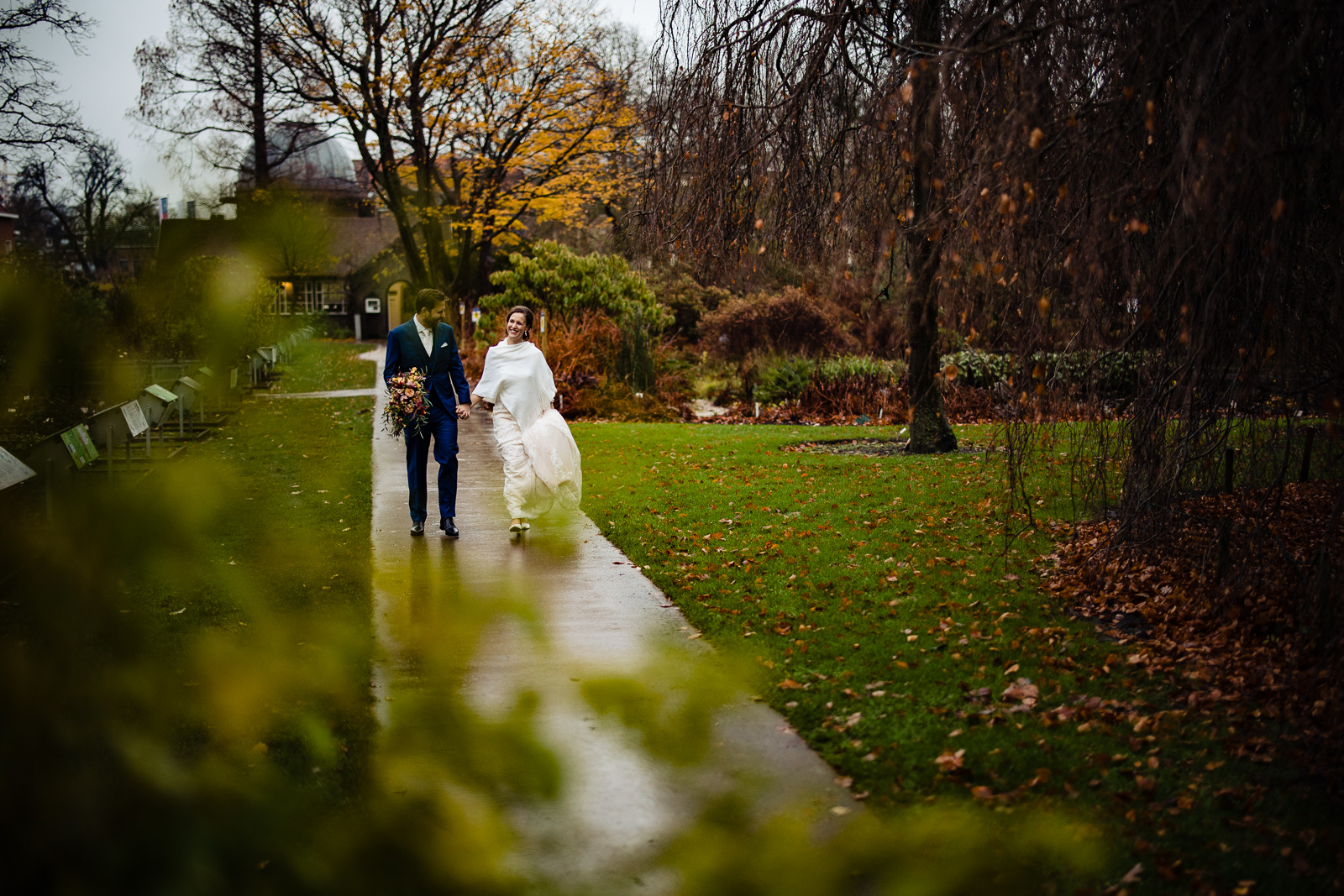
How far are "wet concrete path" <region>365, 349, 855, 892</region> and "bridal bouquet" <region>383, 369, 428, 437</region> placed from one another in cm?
96

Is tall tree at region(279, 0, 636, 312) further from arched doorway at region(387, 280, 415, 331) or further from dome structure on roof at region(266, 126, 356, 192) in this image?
arched doorway at region(387, 280, 415, 331)

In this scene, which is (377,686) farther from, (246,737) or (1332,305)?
(1332,305)

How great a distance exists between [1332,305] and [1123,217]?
102 cm

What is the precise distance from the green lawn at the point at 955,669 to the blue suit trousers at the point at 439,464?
4.70ft

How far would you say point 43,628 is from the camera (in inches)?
250

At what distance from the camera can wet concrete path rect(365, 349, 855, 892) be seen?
4.01 meters

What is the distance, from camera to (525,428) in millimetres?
9172

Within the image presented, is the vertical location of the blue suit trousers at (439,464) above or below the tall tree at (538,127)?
below

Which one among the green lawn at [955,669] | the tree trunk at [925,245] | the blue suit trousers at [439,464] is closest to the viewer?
the green lawn at [955,669]

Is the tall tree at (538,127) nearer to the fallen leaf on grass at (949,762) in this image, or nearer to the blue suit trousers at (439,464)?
the blue suit trousers at (439,464)

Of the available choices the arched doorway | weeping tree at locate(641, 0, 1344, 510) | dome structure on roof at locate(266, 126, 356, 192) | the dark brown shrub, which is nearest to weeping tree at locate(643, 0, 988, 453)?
weeping tree at locate(641, 0, 1344, 510)

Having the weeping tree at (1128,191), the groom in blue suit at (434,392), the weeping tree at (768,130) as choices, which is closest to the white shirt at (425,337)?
the groom in blue suit at (434,392)

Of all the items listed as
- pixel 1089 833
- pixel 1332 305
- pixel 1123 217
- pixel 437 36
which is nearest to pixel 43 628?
pixel 1089 833

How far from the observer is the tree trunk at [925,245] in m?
5.04
